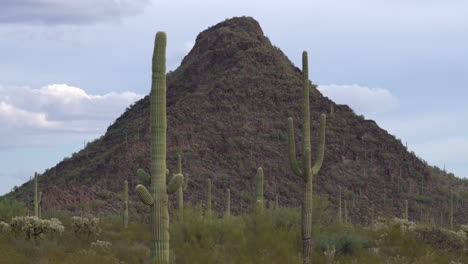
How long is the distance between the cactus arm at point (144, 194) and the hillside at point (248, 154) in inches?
1479

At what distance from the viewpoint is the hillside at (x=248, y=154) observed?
5719 cm

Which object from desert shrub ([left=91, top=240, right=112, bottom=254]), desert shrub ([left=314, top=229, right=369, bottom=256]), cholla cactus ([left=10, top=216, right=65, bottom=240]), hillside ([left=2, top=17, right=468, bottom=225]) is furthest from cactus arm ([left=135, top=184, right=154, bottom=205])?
hillside ([left=2, top=17, right=468, bottom=225])

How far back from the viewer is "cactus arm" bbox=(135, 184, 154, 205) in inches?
537

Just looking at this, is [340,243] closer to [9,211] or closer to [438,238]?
[438,238]

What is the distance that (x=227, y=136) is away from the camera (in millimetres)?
64500

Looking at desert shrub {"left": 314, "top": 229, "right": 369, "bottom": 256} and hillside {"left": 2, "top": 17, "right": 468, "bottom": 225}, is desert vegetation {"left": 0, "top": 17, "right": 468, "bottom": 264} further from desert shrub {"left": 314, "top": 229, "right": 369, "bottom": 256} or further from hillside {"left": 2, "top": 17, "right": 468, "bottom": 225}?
hillside {"left": 2, "top": 17, "right": 468, "bottom": 225}

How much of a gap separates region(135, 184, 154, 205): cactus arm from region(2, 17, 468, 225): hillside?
123 ft

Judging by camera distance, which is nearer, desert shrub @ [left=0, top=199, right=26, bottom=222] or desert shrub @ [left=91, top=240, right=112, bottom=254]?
desert shrub @ [left=91, top=240, right=112, bottom=254]

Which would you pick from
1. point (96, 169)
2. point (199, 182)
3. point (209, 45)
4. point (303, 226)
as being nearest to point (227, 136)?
point (199, 182)

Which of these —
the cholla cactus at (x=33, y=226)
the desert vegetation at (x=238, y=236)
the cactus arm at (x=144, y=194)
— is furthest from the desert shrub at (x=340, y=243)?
the cholla cactus at (x=33, y=226)

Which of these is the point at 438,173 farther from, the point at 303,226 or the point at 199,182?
the point at 303,226

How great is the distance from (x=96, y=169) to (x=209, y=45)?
93.0ft

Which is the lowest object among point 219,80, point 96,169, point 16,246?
point 16,246

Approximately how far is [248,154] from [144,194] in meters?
49.6
